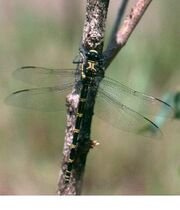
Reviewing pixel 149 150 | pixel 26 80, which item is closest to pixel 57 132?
pixel 149 150

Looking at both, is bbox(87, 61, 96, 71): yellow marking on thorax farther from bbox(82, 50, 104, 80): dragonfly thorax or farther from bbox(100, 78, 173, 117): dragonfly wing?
bbox(100, 78, 173, 117): dragonfly wing

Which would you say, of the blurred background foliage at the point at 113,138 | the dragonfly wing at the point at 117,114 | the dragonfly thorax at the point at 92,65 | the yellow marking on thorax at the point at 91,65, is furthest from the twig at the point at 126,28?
the blurred background foliage at the point at 113,138

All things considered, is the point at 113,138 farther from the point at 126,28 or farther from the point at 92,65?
the point at 126,28

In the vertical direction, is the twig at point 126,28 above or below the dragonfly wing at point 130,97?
above

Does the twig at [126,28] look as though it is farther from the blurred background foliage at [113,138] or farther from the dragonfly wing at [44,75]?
the blurred background foliage at [113,138]

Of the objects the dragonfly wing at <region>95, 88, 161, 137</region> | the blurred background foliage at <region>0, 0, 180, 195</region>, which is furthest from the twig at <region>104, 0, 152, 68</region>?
the blurred background foliage at <region>0, 0, 180, 195</region>

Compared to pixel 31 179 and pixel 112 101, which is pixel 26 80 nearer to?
pixel 112 101
